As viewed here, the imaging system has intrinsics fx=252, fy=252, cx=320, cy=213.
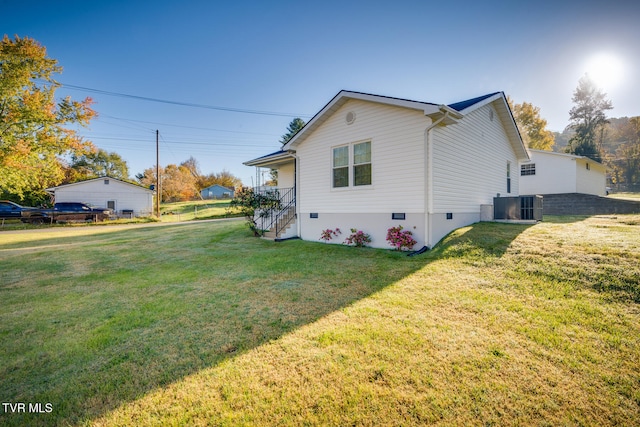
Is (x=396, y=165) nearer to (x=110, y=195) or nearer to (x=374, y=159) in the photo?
(x=374, y=159)

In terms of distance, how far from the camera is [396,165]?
8180 mm

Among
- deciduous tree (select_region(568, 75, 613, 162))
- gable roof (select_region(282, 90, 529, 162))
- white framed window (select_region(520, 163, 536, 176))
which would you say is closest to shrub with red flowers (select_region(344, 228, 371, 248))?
gable roof (select_region(282, 90, 529, 162))

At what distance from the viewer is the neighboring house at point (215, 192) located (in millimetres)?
60359

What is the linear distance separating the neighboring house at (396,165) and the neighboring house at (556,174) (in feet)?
35.0

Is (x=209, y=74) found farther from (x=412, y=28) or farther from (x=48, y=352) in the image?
(x=48, y=352)

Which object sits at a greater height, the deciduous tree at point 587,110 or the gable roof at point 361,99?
the deciduous tree at point 587,110

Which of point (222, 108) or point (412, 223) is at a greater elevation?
point (222, 108)

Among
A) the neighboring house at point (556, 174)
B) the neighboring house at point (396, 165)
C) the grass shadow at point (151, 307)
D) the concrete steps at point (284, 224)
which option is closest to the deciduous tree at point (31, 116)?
the grass shadow at point (151, 307)

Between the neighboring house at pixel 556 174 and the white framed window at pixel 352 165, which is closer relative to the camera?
the white framed window at pixel 352 165

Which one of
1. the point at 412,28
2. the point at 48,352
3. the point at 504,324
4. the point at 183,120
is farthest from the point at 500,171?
the point at 183,120

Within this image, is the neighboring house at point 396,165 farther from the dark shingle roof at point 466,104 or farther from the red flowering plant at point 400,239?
the red flowering plant at point 400,239

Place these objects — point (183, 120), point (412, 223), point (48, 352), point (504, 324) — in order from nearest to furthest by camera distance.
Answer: point (48, 352), point (504, 324), point (412, 223), point (183, 120)

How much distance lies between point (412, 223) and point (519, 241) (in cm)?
269

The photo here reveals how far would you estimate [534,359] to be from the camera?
8.72ft
